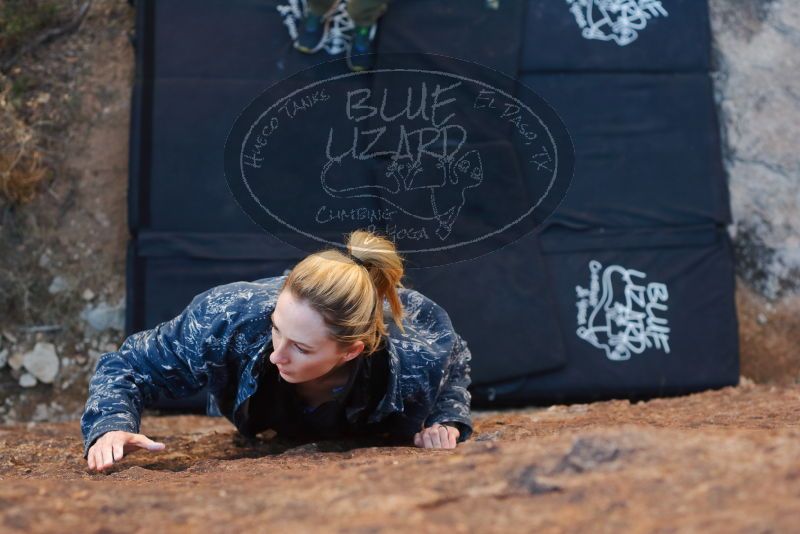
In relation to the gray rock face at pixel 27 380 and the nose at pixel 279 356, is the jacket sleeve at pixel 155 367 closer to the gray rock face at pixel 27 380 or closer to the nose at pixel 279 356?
the nose at pixel 279 356

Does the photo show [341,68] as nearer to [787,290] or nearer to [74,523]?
[787,290]

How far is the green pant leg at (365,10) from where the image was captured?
390cm

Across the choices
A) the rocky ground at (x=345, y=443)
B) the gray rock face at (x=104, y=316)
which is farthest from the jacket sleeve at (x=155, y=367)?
the gray rock face at (x=104, y=316)

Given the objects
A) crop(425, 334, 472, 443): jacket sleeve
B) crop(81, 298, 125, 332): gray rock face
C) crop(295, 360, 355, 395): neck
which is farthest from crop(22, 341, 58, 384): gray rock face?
crop(425, 334, 472, 443): jacket sleeve

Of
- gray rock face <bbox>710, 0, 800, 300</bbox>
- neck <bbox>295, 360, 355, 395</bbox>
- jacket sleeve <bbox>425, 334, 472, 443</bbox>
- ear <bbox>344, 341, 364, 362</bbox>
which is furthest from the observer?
gray rock face <bbox>710, 0, 800, 300</bbox>

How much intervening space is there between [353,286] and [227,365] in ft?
1.39

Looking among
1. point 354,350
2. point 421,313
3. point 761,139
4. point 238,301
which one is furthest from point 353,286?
point 761,139

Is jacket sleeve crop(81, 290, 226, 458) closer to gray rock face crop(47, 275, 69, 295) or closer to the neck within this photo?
the neck

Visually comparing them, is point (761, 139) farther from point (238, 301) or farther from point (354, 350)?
point (238, 301)

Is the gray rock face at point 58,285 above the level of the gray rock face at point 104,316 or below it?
above

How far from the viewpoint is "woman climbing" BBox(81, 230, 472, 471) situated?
7.84ft

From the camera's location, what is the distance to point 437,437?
2727mm

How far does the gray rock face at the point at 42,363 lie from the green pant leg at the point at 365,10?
179cm

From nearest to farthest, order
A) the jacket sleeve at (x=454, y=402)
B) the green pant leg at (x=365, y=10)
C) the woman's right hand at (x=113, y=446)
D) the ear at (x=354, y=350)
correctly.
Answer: the woman's right hand at (x=113, y=446)
the ear at (x=354, y=350)
the jacket sleeve at (x=454, y=402)
the green pant leg at (x=365, y=10)
